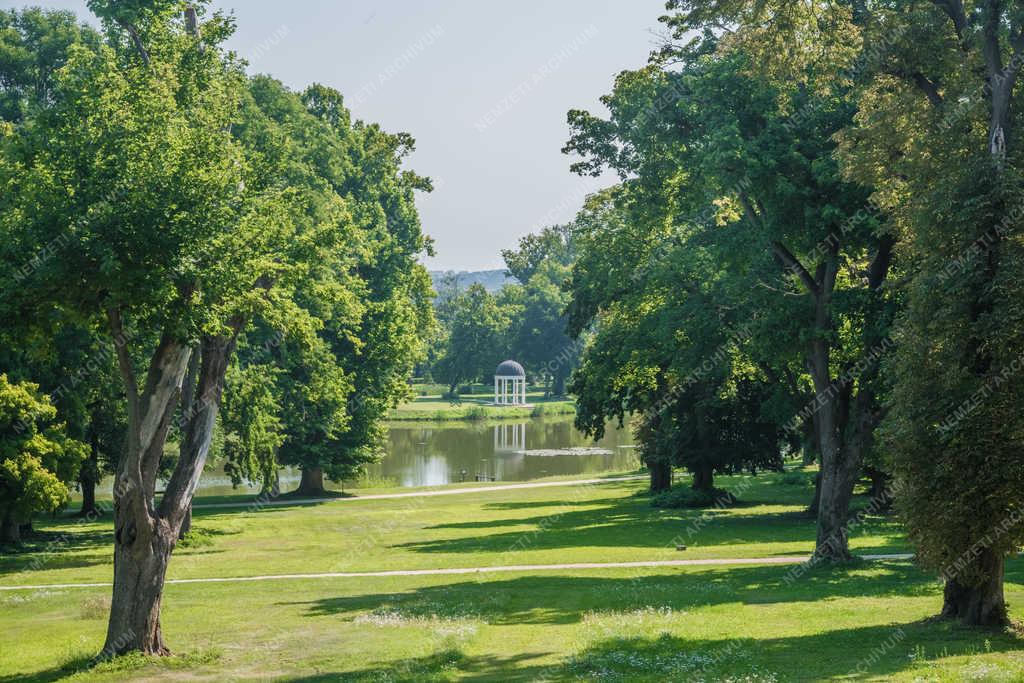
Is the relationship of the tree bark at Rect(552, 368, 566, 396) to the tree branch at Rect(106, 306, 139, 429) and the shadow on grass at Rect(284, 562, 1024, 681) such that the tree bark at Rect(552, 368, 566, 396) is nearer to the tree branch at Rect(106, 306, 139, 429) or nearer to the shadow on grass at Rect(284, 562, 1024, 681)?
the shadow on grass at Rect(284, 562, 1024, 681)

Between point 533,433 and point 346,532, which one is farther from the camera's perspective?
point 533,433

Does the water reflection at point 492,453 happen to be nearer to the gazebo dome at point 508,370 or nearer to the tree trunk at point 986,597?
the gazebo dome at point 508,370

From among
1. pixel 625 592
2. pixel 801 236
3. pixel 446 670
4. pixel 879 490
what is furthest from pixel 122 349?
pixel 879 490

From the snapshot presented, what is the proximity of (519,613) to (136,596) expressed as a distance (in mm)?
7385

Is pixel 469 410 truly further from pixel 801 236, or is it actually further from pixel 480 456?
pixel 801 236

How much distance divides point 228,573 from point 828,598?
628 inches

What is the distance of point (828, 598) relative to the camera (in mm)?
21781

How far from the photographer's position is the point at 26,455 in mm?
30531

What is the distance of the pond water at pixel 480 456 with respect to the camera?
65562 mm

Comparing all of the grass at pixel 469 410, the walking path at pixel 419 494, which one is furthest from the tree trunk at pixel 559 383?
the walking path at pixel 419 494

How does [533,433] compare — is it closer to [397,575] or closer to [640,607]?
[397,575]

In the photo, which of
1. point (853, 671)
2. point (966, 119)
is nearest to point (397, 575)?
point (853, 671)

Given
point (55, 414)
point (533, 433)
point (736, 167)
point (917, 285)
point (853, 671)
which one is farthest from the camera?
point (533, 433)

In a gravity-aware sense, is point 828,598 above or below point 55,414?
below
